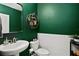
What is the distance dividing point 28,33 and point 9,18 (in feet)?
1.41

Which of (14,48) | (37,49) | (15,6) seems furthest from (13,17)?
(37,49)

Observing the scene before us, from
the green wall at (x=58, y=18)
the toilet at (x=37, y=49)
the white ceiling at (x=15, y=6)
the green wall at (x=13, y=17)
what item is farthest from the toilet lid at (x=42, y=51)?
the white ceiling at (x=15, y=6)

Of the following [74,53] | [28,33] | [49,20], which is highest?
[49,20]

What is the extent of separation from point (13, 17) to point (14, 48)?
529 millimetres

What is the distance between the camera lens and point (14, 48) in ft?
5.62

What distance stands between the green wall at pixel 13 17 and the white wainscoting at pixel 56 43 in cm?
41

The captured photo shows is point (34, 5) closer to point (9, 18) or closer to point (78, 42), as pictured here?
point (9, 18)

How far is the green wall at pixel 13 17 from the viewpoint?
180cm

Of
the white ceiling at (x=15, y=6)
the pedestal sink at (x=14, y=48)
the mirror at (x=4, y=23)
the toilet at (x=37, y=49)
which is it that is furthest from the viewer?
the toilet at (x=37, y=49)

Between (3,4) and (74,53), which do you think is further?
(74,53)

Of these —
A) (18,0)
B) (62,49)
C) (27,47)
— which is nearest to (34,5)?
(18,0)

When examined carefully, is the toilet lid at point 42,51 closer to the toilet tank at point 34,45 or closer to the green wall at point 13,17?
the toilet tank at point 34,45

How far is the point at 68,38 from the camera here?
1.95 metres

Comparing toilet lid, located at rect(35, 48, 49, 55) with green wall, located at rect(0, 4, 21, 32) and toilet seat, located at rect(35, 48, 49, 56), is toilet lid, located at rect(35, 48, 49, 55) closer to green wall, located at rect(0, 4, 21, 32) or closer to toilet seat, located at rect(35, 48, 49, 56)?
toilet seat, located at rect(35, 48, 49, 56)
